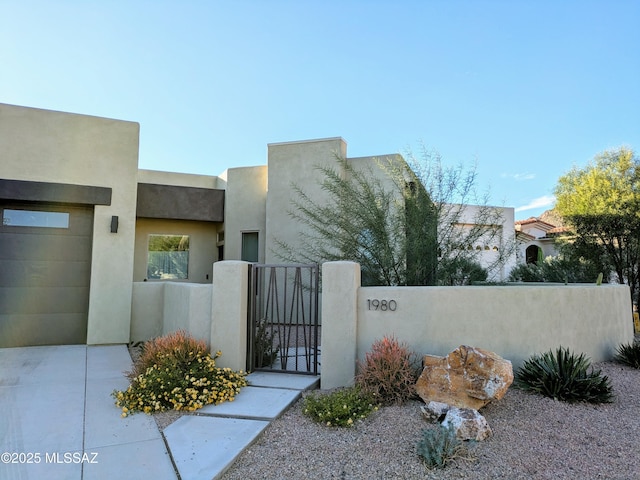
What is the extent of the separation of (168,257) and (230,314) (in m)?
7.43

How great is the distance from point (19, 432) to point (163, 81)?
29.8 ft

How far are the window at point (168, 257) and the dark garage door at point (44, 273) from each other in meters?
3.45

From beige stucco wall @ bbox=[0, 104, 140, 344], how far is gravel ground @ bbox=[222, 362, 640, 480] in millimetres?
5970

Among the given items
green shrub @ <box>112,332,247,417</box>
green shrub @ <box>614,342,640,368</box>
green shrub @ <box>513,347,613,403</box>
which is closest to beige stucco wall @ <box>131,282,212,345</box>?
green shrub @ <box>112,332,247,417</box>

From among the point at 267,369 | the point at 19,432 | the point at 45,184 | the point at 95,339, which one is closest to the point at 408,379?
the point at 267,369

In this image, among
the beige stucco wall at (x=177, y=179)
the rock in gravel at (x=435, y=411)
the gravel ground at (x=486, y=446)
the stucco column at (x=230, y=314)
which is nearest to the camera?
the gravel ground at (x=486, y=446)

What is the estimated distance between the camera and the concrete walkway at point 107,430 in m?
3.49

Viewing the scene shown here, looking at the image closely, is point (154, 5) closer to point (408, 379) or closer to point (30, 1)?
point (30, 1)

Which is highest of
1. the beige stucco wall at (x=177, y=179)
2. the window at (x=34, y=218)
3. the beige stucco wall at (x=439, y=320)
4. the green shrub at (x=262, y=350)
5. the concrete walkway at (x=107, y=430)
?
the beige stucco wall at (x=177, y=179)

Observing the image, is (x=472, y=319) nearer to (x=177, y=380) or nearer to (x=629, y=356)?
(x=629, y=356)

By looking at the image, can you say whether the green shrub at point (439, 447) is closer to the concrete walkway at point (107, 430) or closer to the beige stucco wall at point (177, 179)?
the concrete walkway at point (107, 430)

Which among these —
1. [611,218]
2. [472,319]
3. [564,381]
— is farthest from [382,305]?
[611,218]

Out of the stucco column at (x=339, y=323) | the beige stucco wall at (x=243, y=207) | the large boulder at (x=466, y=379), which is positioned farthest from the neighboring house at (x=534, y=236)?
the large boulder at (x=466, y=379)

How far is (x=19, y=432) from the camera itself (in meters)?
4.18
